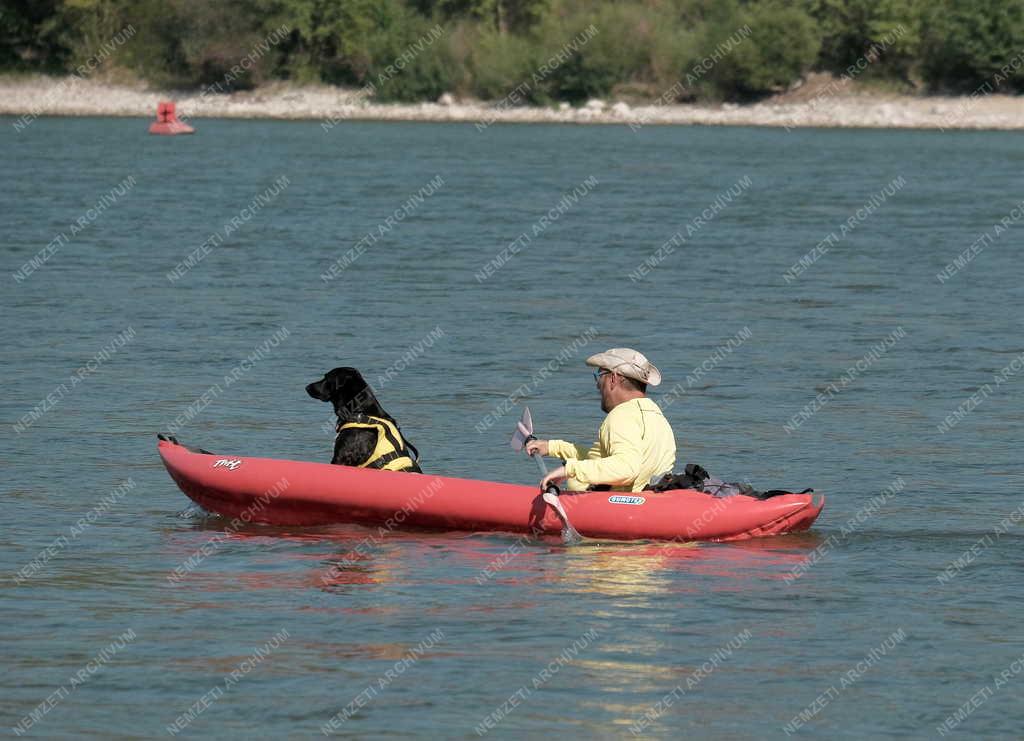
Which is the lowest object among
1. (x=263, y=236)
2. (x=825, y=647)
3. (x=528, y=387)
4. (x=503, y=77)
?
(x=503, y=77)

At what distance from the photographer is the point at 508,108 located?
70375 mm

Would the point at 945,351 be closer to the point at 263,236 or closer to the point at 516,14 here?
the point at 263,236

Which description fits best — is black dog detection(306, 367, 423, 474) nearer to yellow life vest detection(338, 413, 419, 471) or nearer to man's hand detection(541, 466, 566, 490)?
yellow life vest detection(338, 413, 419, 471)

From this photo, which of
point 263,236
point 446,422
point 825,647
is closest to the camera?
point 825,647

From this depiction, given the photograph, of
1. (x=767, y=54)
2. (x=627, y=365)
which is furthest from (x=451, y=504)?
(x=767, y=54)

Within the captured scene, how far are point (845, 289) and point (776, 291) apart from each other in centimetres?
96

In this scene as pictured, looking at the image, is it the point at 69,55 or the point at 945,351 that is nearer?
the point at 945,351

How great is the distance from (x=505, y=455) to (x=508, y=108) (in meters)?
58.3

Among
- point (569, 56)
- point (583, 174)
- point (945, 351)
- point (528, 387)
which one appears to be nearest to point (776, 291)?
point (945, 351)

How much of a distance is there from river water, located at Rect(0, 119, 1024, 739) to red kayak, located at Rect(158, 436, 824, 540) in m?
0.14

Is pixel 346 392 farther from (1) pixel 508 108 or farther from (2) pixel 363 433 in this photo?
(1) pixel 508 108

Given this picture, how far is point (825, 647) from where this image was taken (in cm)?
834

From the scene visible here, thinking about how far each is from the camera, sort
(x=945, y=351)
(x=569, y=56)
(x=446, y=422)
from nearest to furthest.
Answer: (x=446, y=422) → (x=945, y=351) → (x=569, y=56)

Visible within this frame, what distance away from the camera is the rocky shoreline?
65.3 meters
